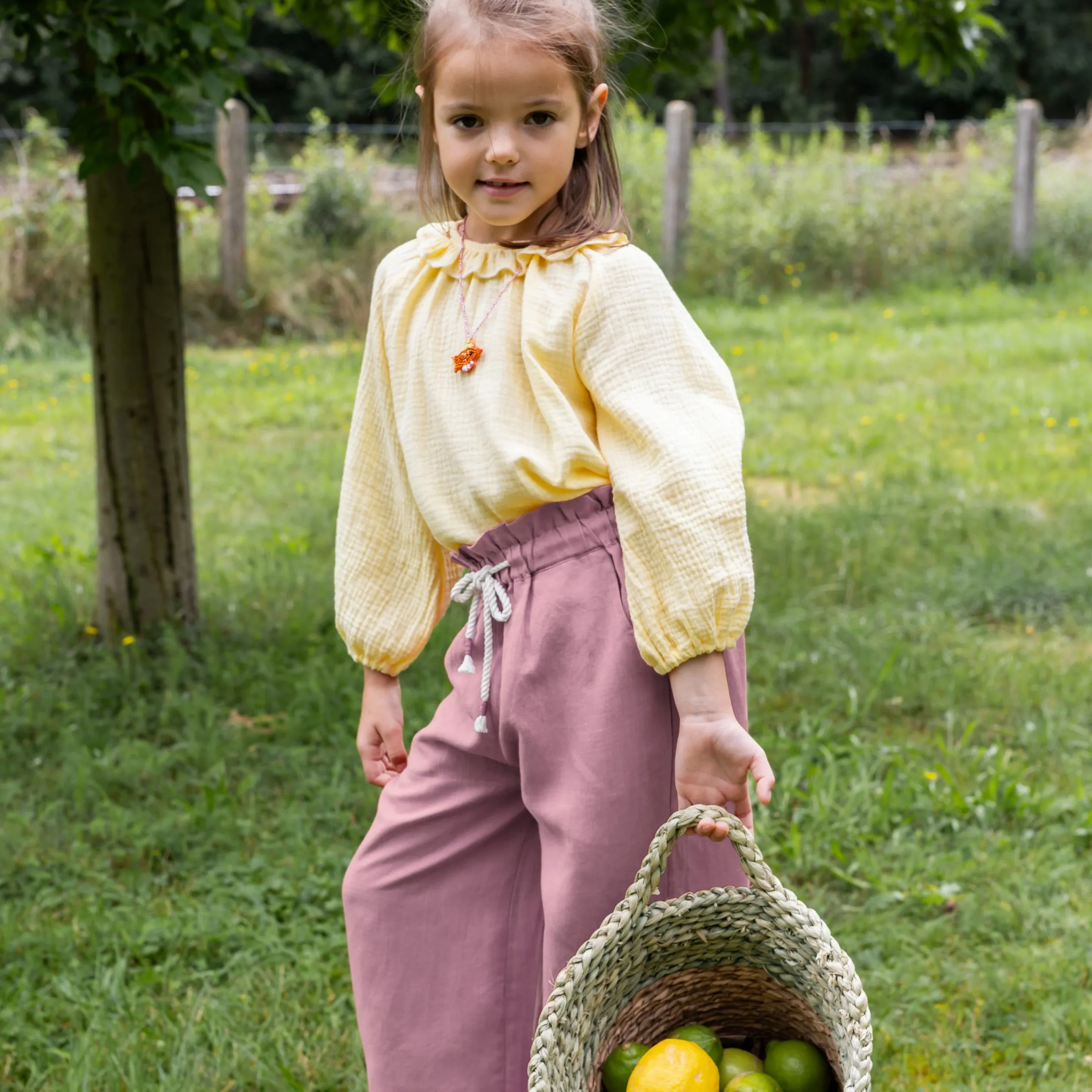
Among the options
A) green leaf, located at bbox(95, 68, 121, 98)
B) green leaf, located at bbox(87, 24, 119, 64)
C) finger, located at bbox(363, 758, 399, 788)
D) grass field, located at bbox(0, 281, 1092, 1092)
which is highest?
green leaf, located at bbox(87, 24, 119, 64)

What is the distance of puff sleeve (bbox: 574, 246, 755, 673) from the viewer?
143cm

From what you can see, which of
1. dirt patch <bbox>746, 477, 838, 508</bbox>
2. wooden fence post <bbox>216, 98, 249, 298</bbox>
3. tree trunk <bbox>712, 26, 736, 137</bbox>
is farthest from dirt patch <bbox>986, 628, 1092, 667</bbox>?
tree trunk <bbox>712, 26, 736, 137</bbox>

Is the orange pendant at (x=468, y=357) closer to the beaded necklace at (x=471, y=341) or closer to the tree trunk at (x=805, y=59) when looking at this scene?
the beaded necklace at (x=471, y=341)

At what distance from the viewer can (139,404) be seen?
3.70 m

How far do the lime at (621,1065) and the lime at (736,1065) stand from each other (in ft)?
0.31

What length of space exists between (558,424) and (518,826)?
0.53 m

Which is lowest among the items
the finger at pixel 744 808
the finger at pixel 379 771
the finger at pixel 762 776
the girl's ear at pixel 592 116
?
the finger at pixel 379 771

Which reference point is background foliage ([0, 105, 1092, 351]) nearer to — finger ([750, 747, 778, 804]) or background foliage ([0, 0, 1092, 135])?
finger ([750, 747, 778, 804])

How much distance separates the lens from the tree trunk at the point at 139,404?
362 cm

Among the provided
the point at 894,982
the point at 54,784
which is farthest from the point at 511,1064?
the point at 54,784

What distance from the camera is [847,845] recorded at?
294 centimetres

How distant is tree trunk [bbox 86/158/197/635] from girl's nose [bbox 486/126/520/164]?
2287 mm

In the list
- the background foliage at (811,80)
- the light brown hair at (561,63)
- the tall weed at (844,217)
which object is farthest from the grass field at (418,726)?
the background foliage at (811,80)

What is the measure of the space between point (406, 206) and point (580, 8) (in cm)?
975
